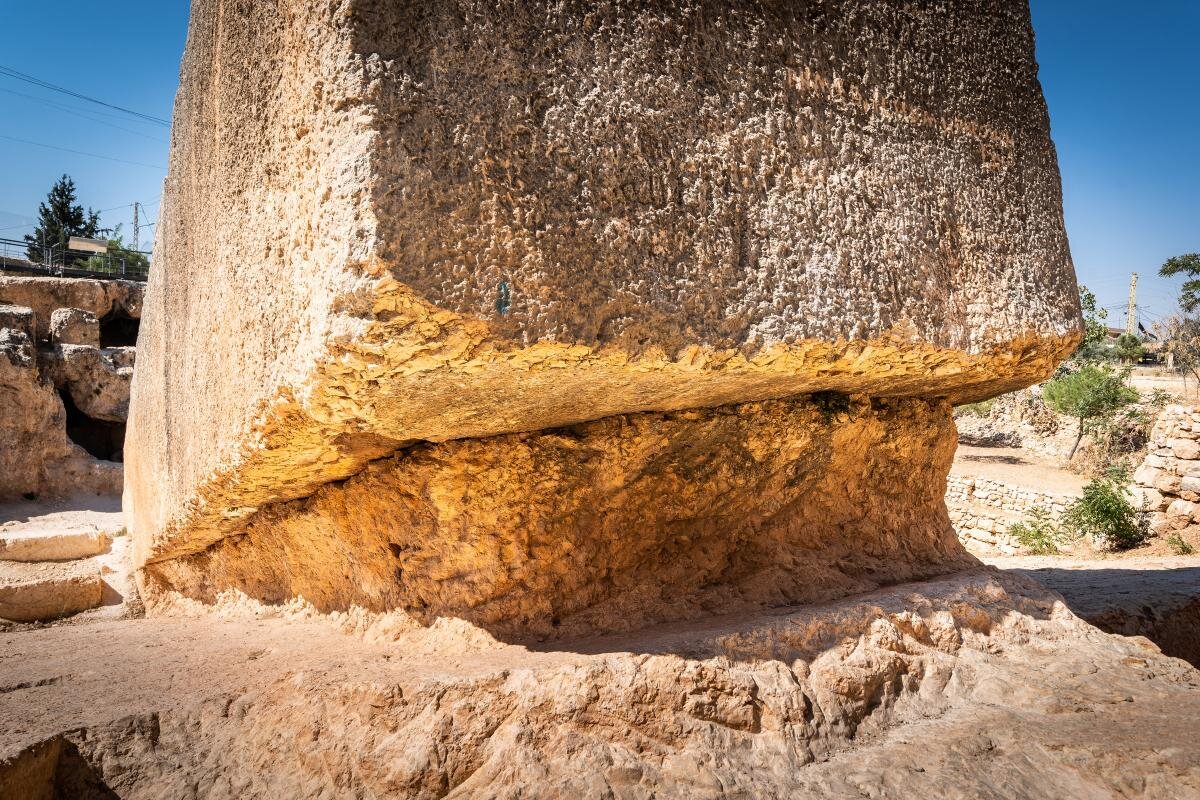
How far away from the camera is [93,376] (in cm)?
944

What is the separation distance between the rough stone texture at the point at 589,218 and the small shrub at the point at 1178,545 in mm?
5613

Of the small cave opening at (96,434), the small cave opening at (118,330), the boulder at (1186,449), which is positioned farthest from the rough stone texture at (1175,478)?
the small cave opening at (118,330)

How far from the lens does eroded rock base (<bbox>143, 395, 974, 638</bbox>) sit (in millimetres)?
1699

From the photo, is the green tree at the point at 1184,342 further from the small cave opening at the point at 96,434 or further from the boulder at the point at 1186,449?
the small cave opening at the point at 96,434

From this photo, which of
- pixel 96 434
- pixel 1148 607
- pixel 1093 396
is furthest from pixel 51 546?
pixel 1093 396

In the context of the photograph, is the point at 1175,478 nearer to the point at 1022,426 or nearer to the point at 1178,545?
the point at 1178,545

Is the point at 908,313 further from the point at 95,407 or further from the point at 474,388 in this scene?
the point at 95,407

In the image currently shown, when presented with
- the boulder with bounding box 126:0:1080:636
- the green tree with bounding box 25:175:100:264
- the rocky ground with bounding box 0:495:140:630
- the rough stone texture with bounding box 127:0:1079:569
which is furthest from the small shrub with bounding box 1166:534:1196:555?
the green tree with bounding box 25:175:100:264

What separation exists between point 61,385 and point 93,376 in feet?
1.26

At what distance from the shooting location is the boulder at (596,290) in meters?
1.20

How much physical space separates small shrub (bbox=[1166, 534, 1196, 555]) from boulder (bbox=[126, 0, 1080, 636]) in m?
5.32

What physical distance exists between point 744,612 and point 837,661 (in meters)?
0.31

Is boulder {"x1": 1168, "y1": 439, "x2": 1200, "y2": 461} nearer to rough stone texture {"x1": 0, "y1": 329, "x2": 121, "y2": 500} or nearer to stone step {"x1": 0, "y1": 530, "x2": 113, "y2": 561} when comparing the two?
stone step {"x1": 0, "y1": 530, "x2": 113, "y2": 561}

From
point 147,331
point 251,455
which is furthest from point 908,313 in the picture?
point 147,331
